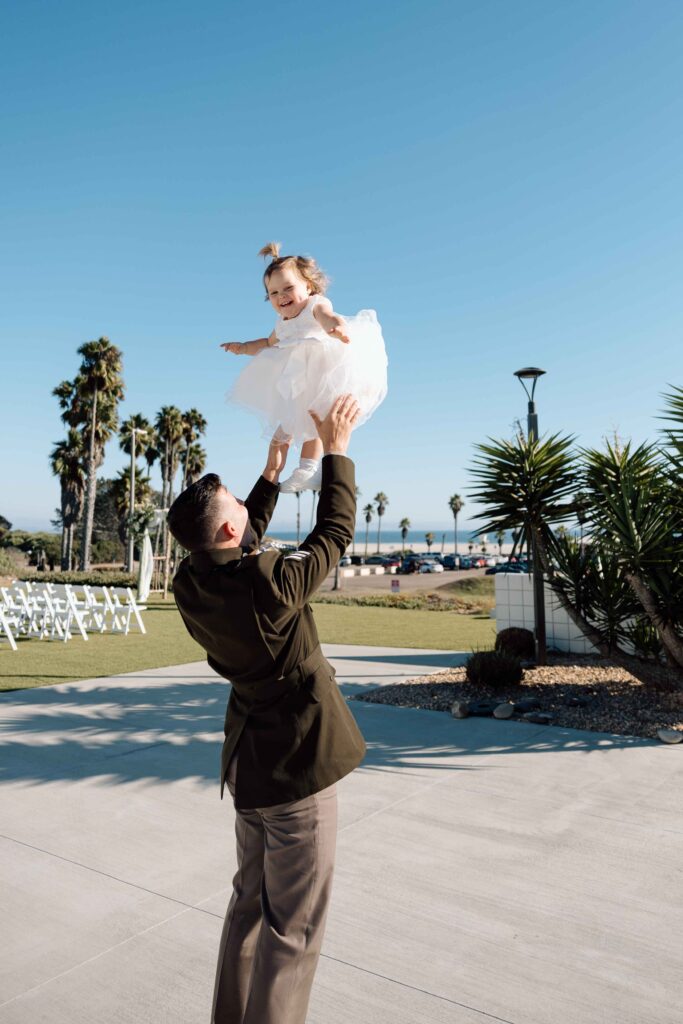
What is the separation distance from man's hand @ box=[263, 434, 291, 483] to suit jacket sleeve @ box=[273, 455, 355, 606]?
44 cm

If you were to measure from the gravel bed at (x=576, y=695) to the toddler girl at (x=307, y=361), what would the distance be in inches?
214

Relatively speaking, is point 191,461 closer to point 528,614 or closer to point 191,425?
point 191,425

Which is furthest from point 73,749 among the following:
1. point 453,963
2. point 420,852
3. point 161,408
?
point 161,408

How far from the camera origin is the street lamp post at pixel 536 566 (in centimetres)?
848

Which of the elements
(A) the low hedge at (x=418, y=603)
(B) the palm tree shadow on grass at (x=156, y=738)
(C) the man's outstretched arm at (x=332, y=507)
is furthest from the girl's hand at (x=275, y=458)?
(A) the low hedge at (x=418, y=603)

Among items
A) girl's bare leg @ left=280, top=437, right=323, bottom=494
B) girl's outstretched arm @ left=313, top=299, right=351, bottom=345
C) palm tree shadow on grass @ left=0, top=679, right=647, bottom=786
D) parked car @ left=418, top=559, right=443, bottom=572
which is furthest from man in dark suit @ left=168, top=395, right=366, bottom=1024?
parked car @ left=418, top=559, right=443, bottom=572

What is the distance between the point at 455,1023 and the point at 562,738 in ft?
13.5

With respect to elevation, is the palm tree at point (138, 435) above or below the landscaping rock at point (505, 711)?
above

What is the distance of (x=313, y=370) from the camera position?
223 centimetres

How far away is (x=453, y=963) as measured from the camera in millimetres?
2928

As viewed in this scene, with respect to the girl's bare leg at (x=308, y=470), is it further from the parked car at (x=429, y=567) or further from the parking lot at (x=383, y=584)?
the parked car at (x=429, y=567)

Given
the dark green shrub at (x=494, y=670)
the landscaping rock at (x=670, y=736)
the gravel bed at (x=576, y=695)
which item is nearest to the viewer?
the landscaping rock at (x=670, y=736)

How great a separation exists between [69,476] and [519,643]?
3454cm

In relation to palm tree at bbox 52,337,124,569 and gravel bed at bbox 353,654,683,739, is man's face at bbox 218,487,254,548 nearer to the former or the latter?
gravel bed at bbox 353,654,683,739
